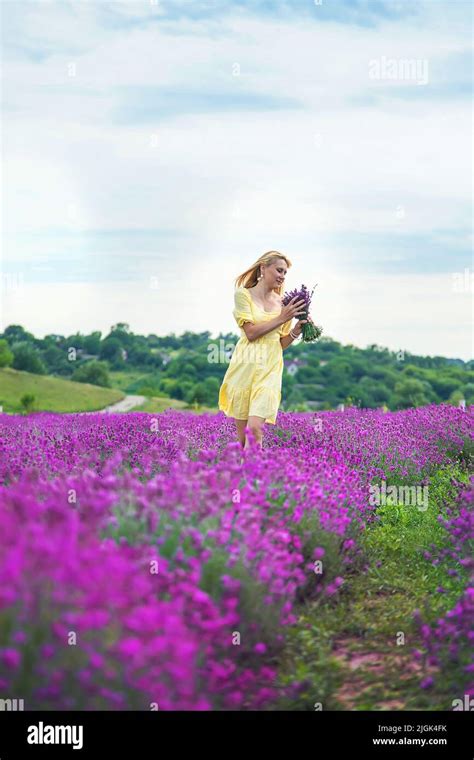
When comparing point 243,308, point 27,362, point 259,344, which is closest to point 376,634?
point 259,344

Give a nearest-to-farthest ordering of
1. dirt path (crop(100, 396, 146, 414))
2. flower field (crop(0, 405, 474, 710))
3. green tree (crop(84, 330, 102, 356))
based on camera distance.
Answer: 1. flower field (crop(0, 405, 474, 710))
2. dirt path (crop(100, 396, 146, 414))
3. green tree (crop(84, 330, 102, 356))

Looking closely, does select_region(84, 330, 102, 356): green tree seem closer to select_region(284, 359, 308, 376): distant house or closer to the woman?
select_region(284, 359, 308, 376): distant house

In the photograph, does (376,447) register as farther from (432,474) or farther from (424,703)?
(424,703)

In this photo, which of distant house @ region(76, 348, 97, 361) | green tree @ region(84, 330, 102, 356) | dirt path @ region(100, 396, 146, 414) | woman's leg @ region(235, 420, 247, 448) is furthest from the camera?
green tree @ region(84, 330, 102, 356)

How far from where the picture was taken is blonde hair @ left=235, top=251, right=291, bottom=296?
22.5 feet

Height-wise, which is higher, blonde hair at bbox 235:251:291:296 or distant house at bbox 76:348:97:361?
distant house at bbox 76:348:97:361

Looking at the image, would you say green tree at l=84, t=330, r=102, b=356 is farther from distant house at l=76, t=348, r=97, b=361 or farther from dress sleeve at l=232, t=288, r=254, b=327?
dress sleeve at l=232, t=288, r=254, b=327

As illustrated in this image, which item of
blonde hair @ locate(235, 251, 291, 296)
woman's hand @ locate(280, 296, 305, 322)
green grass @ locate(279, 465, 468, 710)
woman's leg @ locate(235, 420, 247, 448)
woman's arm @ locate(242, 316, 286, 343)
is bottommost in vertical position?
green grass @ locate(279, 465, 468, 710)

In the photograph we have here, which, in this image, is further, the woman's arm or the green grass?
the woman's arm

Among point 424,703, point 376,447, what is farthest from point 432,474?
point 424,703

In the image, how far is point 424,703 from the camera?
391cm

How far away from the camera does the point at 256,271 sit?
705cm

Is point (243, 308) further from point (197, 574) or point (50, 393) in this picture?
point (50, 393)

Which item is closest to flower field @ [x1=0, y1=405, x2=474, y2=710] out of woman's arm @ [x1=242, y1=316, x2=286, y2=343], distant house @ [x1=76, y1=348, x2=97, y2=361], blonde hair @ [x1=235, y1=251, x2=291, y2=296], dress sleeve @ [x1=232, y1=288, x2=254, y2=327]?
woman's arm @ [x1=242, y1=316, x2=286, y2=343]
